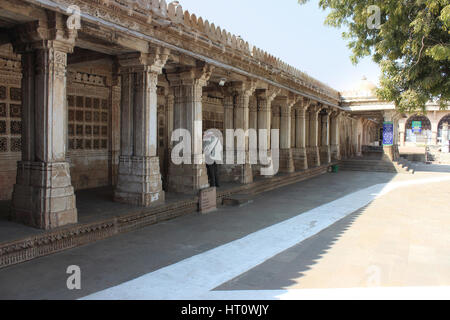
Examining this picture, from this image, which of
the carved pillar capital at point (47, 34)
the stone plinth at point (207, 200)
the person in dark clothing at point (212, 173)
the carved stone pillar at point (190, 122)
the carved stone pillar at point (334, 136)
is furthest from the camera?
the carved stone pillar at point (334, 136)

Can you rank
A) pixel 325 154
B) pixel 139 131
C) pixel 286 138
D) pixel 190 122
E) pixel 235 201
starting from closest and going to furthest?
pixel 139 131
pixel 190 122
pixel 235 201
pixel 286 138
pixel 325 154

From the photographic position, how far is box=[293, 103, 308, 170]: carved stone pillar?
17.4 meters

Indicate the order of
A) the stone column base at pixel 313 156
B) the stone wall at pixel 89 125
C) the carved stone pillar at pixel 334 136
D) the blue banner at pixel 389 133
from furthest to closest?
the carved stone pillar at pixel 334 136
the blue banner at pixel 389 133
the stone column base at pixel 313 156
the stone wall at pixel 89 125

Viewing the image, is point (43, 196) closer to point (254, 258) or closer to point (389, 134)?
point (254, 258)

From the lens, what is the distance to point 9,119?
8.30 meters

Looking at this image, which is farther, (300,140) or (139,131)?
(300,140)

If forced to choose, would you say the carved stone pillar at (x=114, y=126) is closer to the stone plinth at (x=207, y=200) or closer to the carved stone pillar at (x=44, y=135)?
the stone plinth at (x=207, y=200)

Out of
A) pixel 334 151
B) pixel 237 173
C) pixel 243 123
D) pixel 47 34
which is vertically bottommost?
pixel 237 173

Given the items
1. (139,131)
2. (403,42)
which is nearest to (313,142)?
(403,42)

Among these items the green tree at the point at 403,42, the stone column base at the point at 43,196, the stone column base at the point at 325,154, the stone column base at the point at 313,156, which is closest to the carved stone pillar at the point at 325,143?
the stone column base at the point at 325,154

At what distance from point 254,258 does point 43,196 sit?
3.50m

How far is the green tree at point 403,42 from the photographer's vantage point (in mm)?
8703

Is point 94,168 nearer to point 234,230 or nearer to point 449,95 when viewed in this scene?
point 234,230

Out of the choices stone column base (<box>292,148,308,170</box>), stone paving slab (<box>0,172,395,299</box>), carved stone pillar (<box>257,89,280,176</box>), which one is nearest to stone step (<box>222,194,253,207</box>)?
stone paving slab (<box>0,172,395,299</box>)
